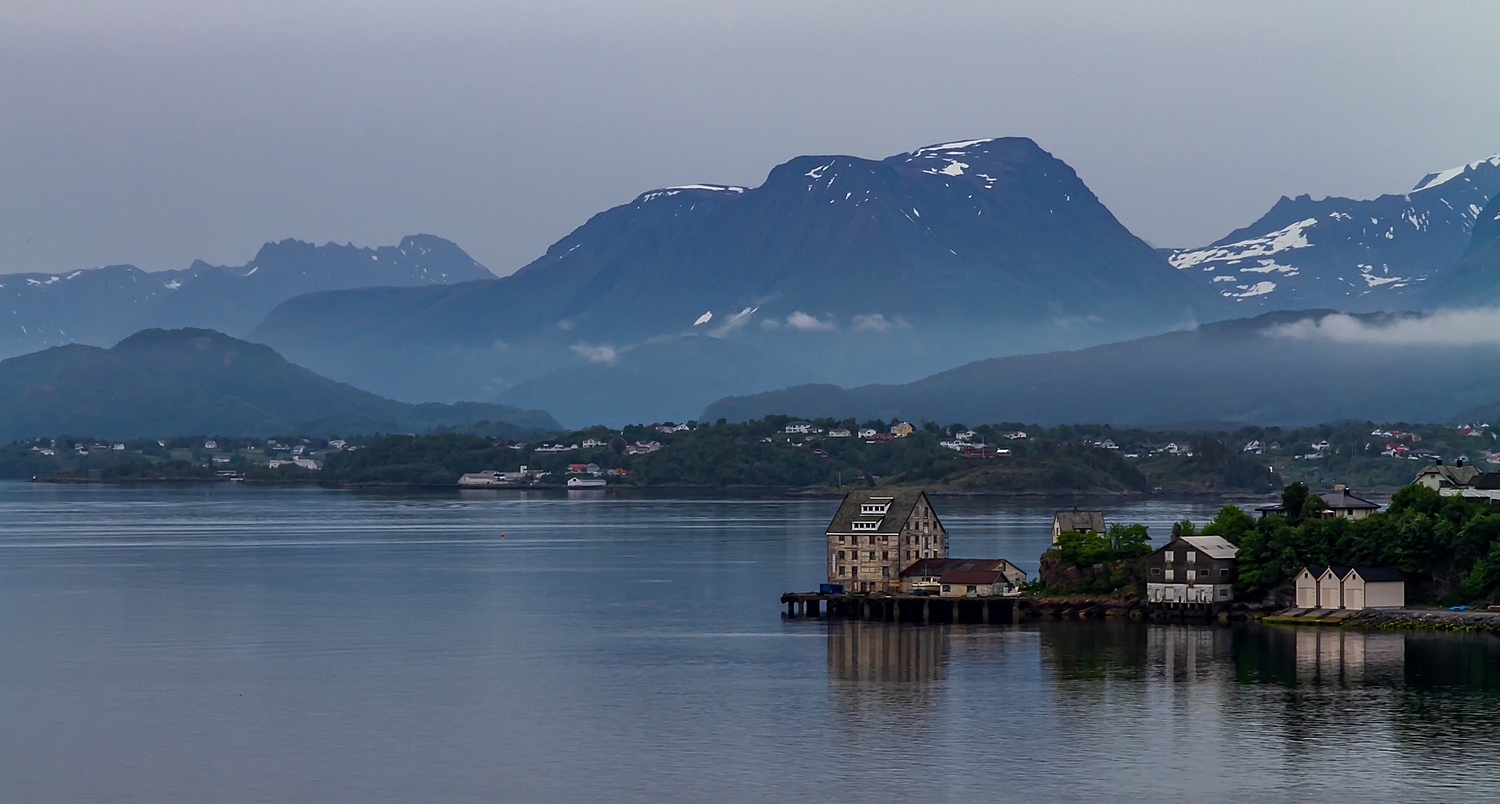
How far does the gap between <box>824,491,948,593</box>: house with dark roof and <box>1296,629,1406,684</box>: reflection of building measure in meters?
16.9

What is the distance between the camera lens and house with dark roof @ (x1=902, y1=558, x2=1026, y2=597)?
79.2 m

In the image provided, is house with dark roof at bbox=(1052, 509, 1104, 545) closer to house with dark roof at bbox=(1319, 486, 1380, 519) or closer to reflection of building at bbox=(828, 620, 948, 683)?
house with dark roof at bbox=(1319, 486, 1380, 519)

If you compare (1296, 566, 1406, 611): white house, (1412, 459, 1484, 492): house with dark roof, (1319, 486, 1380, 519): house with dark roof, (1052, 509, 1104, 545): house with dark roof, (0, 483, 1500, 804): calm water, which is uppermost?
(1412, 459, 1484, 492): house with dark roof

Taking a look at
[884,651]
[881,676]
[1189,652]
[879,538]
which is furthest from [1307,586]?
[881,676]

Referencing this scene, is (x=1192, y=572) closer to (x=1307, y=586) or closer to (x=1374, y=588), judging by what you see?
(x=1307, y=586)

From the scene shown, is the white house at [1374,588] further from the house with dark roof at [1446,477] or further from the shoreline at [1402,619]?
the house with dark roof at [1446,477]

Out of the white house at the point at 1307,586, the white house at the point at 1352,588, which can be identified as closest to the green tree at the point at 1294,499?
the white house at the point at 1307,586

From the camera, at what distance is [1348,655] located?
212 ft

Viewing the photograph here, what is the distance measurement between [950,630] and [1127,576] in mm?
8947

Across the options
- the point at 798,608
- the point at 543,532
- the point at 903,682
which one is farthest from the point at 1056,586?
the point at 543,532

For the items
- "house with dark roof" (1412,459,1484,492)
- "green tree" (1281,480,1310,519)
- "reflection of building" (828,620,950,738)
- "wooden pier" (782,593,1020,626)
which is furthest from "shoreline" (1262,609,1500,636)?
"house with dark roof" (1412,459,1484,492)

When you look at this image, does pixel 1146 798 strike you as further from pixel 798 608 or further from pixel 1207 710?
pixel 798 608

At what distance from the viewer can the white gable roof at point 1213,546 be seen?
252 ft

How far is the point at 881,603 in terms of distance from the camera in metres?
79.2
